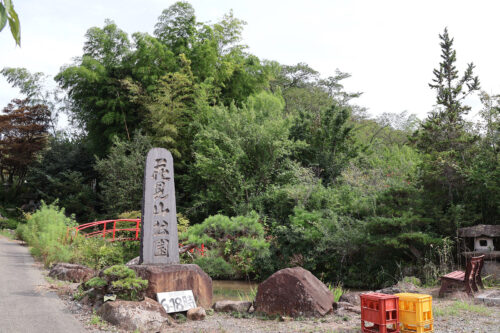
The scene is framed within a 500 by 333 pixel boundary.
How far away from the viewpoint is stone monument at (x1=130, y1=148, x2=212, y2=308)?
5.82 m

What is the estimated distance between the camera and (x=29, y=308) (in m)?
5.39

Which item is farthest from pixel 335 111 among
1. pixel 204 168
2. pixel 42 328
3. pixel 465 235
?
pixel 42 328

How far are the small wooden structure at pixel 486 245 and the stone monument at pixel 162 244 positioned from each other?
5247mm

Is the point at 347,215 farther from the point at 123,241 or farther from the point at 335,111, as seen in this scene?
the point at 123,241

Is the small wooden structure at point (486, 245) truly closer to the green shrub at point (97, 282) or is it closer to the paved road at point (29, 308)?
the green shrub at point (97, 282)

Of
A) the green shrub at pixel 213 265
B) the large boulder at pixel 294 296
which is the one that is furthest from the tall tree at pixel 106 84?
the large boulder at pixel 294 296

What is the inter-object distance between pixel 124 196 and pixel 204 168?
414 centimetres

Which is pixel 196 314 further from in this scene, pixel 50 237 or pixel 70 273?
pixel 50 237

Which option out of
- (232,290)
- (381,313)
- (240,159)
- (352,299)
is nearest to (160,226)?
(352,299)

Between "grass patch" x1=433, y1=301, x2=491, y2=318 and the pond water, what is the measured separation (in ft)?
11.9

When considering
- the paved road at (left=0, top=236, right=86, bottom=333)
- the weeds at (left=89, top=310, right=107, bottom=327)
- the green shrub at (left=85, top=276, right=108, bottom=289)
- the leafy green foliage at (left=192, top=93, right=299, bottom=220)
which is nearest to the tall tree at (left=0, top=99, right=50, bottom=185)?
the leafy green foliage at (left=192, top=93, right=299, bottom=220)

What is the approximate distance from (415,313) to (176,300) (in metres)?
3.25

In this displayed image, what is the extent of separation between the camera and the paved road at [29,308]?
460 centimetres

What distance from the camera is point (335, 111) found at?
14828 mm
